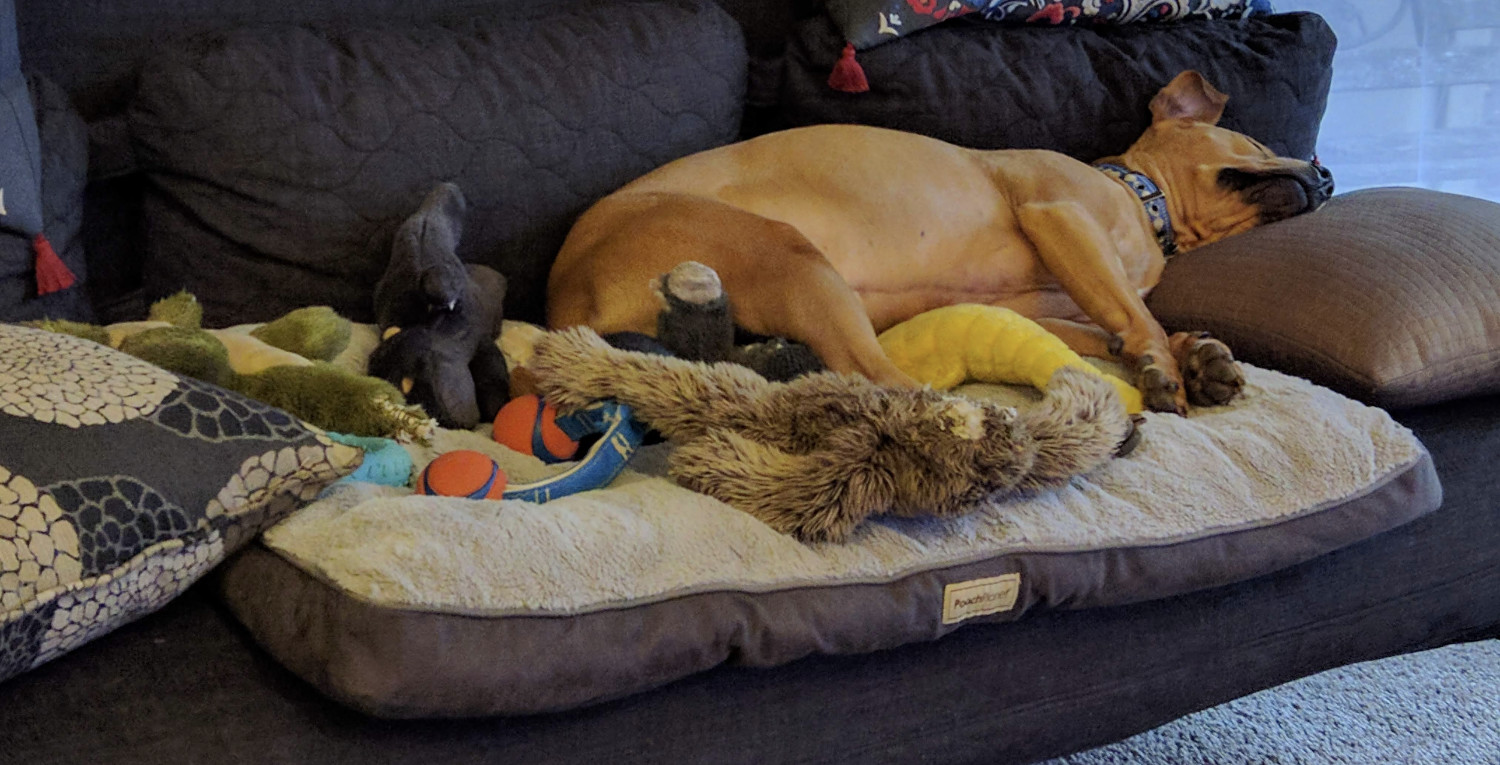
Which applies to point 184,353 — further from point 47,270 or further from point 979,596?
point 979,596

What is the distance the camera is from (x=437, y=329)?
54.8 inches

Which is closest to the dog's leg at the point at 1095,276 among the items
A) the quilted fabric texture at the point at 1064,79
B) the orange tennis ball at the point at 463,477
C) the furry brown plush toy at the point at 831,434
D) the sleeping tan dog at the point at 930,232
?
the sleeping tan dog at the point at 930,232

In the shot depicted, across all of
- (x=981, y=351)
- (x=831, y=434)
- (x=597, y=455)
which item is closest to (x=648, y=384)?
(x=597, y=455)

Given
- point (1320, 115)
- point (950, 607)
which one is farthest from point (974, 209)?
point (950, 607)

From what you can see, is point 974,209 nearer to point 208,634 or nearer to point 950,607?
point 950,607

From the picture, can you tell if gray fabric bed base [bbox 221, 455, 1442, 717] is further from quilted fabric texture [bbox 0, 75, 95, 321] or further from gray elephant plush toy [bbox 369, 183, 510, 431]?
quilted fabric texture [bbox 0, 75, 95, 321]

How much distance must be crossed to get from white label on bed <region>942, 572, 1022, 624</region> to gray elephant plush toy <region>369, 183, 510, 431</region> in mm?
639

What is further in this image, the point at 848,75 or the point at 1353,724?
the point at 848,75

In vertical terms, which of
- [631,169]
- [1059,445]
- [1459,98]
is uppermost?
[631,169]

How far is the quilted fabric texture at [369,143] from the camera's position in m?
1.56

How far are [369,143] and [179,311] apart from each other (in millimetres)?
361

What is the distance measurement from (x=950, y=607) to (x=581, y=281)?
80 centimetres

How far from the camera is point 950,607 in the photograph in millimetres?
1062

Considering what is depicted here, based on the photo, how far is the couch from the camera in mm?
883
